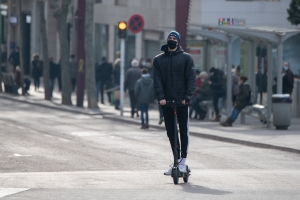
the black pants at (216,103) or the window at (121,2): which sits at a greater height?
the window at (121,2)

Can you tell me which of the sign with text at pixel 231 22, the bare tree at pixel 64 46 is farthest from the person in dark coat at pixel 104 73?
the sign with text at pixel 231 22

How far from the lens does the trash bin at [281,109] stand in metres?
20.3

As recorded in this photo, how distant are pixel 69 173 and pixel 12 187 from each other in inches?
59.0

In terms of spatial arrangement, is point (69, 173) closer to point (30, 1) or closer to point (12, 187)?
point (12, 187)

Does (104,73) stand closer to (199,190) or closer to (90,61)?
(90,61)

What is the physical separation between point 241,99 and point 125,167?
979cm

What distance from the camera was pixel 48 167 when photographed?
12492mm

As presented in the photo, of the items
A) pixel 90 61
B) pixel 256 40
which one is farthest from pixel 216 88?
pixel 90 61

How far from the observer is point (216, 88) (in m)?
24.3

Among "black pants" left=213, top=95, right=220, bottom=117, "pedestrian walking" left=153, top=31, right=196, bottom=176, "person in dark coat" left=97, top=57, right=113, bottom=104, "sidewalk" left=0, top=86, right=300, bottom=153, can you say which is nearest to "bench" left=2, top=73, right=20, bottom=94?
"person in dark coat" left=97, top=57, right=113, bottom=104

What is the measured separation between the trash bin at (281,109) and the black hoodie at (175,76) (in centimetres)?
1011

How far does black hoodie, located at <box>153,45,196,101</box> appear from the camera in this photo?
10500mm

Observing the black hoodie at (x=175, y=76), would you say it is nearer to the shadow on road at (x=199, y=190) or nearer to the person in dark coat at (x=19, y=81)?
the shadow on road at (x=199, y=190)

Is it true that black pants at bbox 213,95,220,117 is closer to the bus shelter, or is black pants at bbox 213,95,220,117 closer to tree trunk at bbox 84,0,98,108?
the bus shelter
